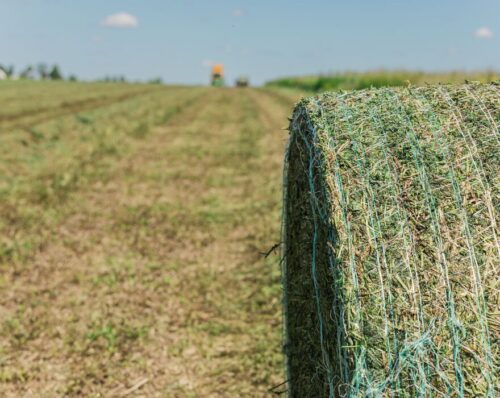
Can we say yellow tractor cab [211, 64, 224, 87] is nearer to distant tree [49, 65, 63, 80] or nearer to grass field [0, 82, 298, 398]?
distant tree [49, 65, 63, 80]

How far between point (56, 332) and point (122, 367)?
2.92 feet

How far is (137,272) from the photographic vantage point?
22.2 feet

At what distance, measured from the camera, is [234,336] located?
5453mm

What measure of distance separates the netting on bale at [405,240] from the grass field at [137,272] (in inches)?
72.6

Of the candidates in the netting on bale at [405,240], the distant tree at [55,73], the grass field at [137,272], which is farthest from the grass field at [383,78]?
the distant tree at [55,73]

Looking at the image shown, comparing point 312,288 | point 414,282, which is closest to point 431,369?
point 414,282

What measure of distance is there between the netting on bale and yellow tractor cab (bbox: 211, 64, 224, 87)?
60.5 metres

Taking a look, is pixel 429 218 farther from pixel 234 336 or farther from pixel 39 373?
pixel 39 373

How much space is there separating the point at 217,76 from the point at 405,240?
63.4 meters

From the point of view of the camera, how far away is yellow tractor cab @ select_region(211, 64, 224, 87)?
63125mm

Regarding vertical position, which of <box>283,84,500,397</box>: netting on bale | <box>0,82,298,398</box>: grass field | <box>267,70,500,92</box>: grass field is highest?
<box>267,70,500,92</box>: grass field

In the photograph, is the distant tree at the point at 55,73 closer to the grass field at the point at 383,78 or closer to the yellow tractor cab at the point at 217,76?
the yellow tractor cab at the point at 217,76

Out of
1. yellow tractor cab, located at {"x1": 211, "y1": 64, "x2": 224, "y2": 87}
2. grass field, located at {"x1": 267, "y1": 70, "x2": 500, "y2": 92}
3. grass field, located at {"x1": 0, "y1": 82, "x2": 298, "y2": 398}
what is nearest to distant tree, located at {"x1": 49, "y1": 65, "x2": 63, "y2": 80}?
yellow tractor cab, located at {"x1": 211, "y1": 64, "x2": 224, "y2": 87}

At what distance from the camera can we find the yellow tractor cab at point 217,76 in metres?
63.1
